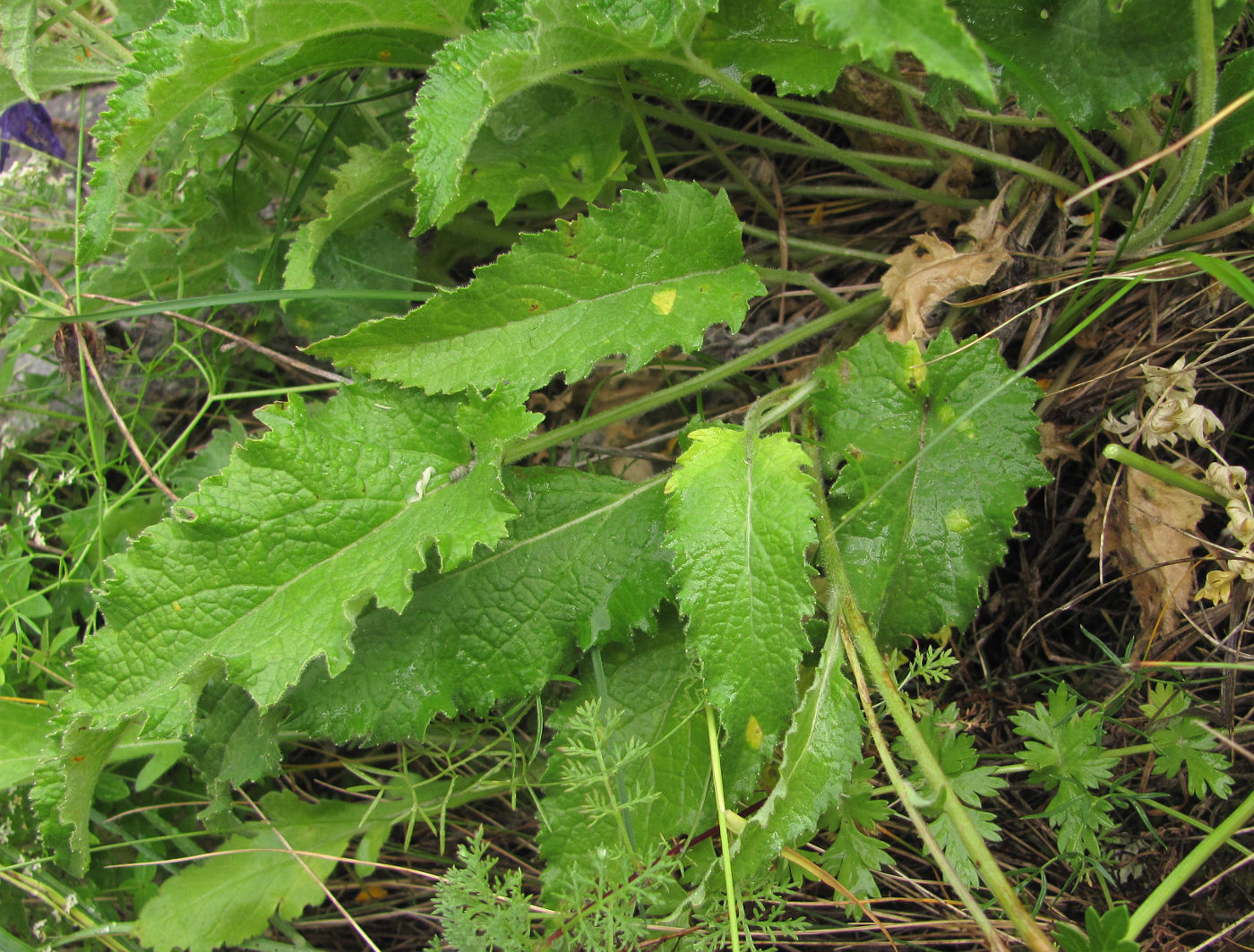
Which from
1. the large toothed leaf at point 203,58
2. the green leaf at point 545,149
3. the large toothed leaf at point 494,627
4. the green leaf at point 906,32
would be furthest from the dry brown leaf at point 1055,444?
the large toothed leaf at point 203,58

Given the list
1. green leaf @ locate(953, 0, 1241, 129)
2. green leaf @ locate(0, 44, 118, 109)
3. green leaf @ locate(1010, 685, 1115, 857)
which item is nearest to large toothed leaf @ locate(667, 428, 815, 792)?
green leaf @ locate(1010, 685, 1115, 857)

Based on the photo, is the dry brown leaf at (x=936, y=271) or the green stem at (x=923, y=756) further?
the dry brown leaf at (x=936, y=271)

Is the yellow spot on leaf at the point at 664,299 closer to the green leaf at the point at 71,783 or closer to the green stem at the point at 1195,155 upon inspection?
the green stem at the point at 1195,155

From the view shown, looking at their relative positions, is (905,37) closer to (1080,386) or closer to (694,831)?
(1080,386)

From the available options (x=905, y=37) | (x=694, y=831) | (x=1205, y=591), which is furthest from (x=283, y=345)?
(x=1205, y=591)

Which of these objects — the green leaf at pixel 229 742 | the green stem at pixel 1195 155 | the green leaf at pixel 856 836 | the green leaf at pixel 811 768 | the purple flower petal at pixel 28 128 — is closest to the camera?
the green stem at pixel 1195 155

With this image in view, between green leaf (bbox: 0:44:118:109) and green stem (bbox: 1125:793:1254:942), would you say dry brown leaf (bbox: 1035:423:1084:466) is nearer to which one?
green stem (bbox: 1125:793:1254:942)

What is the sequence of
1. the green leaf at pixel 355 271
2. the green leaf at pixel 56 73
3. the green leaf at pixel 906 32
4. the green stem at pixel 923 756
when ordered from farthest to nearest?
1. the green leaf at pixel 355 271
2. the green leaf at pixel 56 73
3. the green stem at pixel 923 756
4. the green leaf at pixel 906 32
